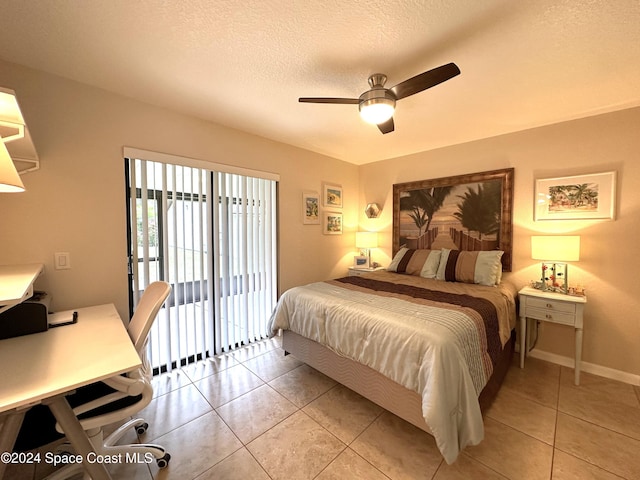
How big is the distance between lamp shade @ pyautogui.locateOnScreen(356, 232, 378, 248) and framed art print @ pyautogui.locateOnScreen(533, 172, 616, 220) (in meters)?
1.93

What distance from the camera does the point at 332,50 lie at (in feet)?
5.20

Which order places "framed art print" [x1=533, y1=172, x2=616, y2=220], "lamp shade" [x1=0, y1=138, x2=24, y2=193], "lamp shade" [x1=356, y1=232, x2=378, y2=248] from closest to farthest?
"lamp shade" [x1=0, y1=138, x2=24, y2=193] → "framed art print" [x1=533, y1=172, x2=616, y2=220] → "lamp shade" [x1=356, y1=232, x2=378, y2=248]

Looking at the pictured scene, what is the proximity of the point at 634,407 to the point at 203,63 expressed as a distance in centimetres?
399

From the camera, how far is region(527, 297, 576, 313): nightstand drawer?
220 cm

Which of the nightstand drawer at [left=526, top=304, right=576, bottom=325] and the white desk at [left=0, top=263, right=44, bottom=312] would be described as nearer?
the white desk at [left=0, top=263, right=44, bottom=312]

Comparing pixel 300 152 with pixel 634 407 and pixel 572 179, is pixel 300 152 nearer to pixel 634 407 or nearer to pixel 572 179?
pixel 572 179

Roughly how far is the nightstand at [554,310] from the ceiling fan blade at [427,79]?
6.95ft

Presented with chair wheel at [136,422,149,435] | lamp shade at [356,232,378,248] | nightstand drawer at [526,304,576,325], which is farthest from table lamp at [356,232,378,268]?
chair wheel at [136,422,149,435]

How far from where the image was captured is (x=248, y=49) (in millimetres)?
1568

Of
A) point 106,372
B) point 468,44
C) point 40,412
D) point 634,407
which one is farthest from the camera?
point 634,407

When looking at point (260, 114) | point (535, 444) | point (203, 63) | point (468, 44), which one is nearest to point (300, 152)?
point (260, 114)

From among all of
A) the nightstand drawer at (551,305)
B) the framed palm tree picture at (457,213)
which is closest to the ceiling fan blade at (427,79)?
the framed palm tree picture at (457,213)

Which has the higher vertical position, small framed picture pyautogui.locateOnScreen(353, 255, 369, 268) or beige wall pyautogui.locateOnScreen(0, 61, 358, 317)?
beige wall pyautogui.locateOnScreen(0, 61, 358, 317)

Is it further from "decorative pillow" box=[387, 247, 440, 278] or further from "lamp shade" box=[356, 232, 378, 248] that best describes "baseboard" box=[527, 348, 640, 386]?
"lamp shade" box=[356, 232, 378, 248]
